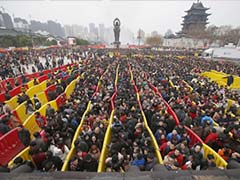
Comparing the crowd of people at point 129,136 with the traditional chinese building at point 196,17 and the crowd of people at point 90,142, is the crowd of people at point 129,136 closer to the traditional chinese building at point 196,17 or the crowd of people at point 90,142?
the crowd of people at point 90,142

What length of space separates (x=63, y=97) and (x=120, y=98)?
4.03 metres

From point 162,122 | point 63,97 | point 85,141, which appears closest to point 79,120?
point 85,141

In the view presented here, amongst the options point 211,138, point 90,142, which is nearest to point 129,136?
point 90,142

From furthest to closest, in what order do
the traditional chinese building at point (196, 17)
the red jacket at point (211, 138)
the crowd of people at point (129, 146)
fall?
1. the traditional chinese building at point (196, 17)
2. the red jacket at point (211, 138)
3. the crowd of people at point (129, 146)

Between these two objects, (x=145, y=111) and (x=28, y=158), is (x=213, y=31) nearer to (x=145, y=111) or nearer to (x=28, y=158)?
(x=145, y=111)

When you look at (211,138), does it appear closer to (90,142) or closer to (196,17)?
(90,142)

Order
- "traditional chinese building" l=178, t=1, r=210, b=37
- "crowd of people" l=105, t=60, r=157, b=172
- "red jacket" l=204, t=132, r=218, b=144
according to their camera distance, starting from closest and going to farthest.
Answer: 1. "crowd of people" l=105, t=60, r=157, b=172
2. "red jacket" l=204, t=132, r=218, b=144
3. "traditional chinese building" l=178, t=1, r=210, b=37

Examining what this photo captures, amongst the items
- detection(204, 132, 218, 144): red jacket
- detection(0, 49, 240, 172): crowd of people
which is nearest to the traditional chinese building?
detection(0, 49, 240, 172): crowd of people

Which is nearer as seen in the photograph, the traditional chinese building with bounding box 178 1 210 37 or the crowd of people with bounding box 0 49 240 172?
the crowd of people with bounding box 0 49 240 172

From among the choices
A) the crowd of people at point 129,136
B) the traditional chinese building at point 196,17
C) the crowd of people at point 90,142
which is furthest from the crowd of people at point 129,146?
the traditional chinese building at point 196,17

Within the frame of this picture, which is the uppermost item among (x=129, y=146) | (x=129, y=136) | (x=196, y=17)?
(x=196, y=17)

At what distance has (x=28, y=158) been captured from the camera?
5727mm

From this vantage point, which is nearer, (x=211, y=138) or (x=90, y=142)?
(x=90, y=142)

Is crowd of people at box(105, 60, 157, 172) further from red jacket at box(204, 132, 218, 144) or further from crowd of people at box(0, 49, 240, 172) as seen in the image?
red jacket at box(204, 132, 218, 144)
